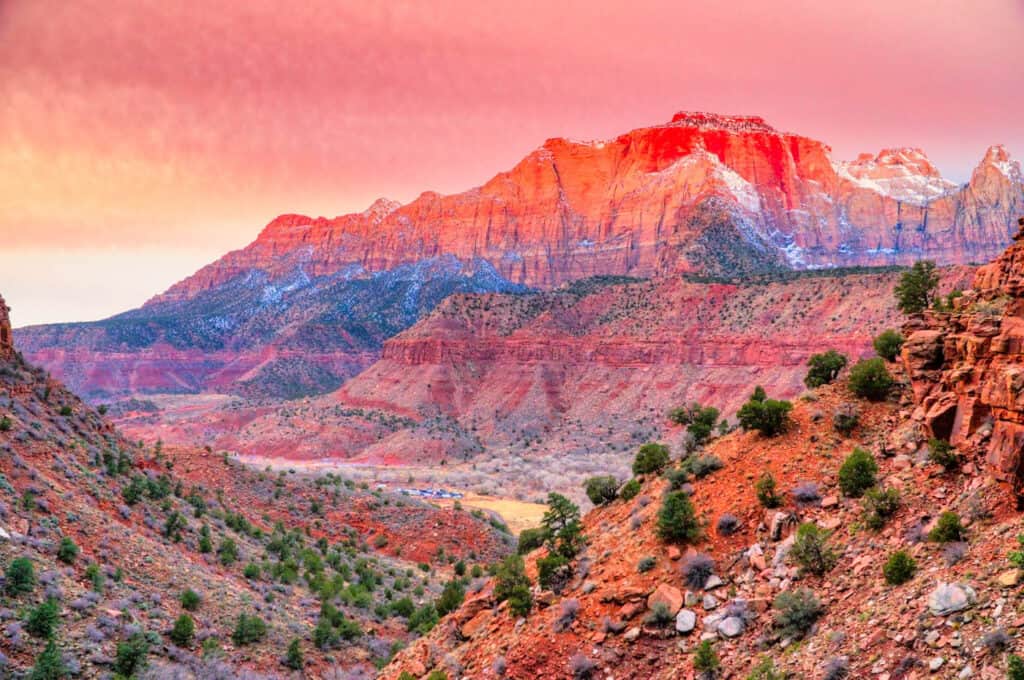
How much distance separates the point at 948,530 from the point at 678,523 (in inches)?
209

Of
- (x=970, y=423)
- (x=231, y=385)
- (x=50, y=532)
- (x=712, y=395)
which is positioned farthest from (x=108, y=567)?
(x=231, y=385)

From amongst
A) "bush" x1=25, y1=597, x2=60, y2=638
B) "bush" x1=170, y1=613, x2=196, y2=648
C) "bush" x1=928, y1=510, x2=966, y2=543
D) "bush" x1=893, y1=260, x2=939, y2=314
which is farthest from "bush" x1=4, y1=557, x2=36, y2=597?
"bush" x1=893, y1=260, x2=939, y2=314

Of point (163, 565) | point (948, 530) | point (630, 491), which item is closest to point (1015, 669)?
point (948, 530)

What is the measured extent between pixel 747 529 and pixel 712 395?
84524 millimetres

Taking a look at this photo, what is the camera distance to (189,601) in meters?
23.9

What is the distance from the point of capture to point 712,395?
98438mm

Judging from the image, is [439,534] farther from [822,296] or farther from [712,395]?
[822,296]

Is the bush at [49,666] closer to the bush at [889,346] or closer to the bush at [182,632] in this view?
A: the bush at [182,632]

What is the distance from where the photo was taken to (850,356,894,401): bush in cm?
1880

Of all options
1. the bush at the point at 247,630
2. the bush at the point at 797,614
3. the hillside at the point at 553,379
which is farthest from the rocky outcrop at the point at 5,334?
the hillside at the point at 553,379

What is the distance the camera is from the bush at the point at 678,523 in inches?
652

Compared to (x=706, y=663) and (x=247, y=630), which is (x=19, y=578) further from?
(x=706, y=663)

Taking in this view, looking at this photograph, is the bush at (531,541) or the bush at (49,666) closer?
the bush at (49,666)

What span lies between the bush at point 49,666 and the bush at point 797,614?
600 inches
